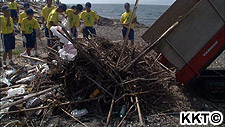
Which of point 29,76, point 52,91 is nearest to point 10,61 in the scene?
point 29,76

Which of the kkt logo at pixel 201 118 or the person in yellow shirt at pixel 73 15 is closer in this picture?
the kkt logo at pixel 201 118

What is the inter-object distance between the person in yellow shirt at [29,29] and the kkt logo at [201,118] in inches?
273

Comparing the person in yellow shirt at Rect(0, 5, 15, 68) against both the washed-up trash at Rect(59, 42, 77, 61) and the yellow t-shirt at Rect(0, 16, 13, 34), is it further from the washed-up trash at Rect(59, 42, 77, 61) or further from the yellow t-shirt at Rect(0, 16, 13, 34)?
the washed-up trash at Rect(59, 42, 77, 61)

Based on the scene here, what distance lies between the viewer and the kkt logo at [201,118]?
4297 mm

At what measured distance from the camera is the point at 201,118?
4461mm

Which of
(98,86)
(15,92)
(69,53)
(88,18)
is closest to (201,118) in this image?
(98,86)

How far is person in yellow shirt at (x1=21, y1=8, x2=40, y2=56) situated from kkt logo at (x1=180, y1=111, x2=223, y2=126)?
22.7 ft

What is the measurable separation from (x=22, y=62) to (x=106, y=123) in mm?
5876

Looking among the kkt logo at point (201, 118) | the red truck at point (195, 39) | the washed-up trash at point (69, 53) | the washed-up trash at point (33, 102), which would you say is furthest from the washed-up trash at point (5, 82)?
the kkt logo at point (201, 118)

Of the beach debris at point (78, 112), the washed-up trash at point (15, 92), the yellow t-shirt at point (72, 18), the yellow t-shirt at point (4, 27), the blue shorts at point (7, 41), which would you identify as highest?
the yellow t-shirt at point (72, 18)

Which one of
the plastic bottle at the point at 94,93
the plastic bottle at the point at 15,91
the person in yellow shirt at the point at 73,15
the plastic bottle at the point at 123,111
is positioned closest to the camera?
the plastic bottle at the point at 123,111

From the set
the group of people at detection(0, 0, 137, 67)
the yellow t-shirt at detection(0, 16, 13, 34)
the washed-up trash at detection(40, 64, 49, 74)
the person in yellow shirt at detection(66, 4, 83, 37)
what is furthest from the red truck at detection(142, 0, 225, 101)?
the yellow t-shirt at detection(0, 16, 13, 34)

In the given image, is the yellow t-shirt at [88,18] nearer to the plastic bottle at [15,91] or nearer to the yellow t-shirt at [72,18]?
the yellow t-shirt at [72,18]

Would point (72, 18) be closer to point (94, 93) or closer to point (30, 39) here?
point (30, 39)
